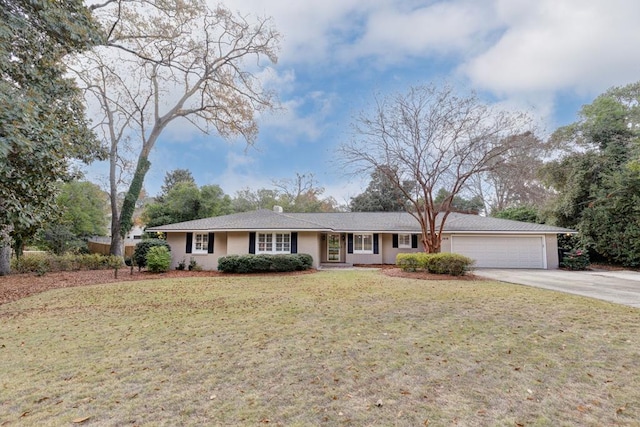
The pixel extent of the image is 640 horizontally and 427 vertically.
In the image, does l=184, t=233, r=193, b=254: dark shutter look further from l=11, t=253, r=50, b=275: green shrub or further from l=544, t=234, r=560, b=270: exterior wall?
l=544, t=234, r=560, b=270: exterior wall

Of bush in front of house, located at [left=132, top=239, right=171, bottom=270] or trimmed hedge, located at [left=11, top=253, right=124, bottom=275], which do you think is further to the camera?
bush in front of house, located at [left=132, top=239, right=171, bottom=270]

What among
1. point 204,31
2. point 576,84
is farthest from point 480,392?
point 204,31

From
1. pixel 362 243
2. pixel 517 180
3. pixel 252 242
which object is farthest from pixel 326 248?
pixel 517 180

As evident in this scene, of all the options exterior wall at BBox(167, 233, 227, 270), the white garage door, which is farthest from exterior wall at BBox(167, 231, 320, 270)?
the white garage door

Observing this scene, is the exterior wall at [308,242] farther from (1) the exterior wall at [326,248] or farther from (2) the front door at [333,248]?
(2) the front door at [333,248]

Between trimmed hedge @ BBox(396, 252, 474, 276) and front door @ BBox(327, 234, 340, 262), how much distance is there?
6.19 meters

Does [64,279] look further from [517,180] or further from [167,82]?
[517,180]

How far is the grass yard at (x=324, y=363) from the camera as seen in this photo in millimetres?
3131

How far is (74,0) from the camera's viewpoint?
25.9 ft

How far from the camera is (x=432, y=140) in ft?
55.4

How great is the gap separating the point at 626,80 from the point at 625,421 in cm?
2548

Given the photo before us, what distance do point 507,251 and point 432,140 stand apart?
8013 millimetres

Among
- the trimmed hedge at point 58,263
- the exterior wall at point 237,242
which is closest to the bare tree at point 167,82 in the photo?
the trimmed hedge at point 58,263

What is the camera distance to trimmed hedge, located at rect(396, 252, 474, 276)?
13570 mm
